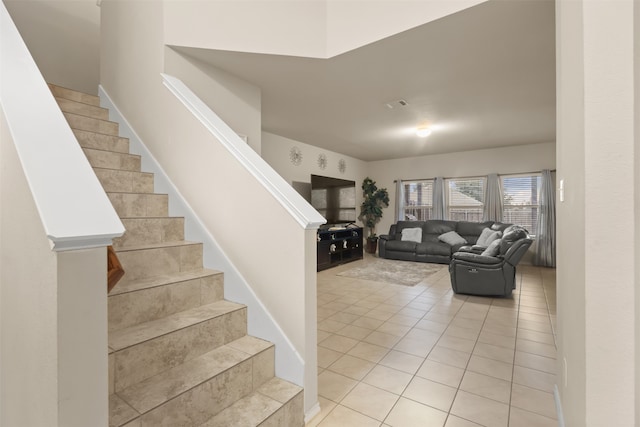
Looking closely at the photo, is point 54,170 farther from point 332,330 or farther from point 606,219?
point 332,330

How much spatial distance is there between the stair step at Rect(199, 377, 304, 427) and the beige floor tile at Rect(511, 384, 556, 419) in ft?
4.39

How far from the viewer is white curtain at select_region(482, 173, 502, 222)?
6.53 meters

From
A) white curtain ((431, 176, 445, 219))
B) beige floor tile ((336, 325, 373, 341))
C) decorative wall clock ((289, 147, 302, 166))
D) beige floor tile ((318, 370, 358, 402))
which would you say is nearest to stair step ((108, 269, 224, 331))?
beige floor tile ((318, 370, 358, 402))

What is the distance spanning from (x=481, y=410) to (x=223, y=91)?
329 cm

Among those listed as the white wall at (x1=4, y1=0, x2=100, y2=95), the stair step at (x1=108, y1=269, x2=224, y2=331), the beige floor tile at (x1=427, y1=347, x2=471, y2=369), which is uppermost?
the white wall at (x1=4, y1=0, x2=100, y2=95)

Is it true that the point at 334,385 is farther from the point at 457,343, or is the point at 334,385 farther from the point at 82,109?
the point at 82,109

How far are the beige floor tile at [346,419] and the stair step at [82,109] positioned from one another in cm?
321

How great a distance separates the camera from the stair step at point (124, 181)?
86.7 inches

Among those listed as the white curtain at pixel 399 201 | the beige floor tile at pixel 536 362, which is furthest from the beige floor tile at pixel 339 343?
the white curtain at pixel 399 201

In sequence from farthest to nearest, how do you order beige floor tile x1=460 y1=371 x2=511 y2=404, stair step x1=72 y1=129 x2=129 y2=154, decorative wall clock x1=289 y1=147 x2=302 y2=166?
1. decorative wall clock x1=289 y1=147 x2=302 y2=166
2. stair step x1=72 y1=129 x2=129 y2=154
3. beige floor tile x1=460 y1=371 x2=511 y2=404

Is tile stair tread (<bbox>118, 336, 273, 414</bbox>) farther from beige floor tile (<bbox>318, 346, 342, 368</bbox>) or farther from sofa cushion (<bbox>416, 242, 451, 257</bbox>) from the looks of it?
sofa cushion (<bbox>416, 242, 451, 257</bbox>)

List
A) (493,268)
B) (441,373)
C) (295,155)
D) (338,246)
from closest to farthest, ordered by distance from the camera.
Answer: (441,373), (493,268), (295,155), (338,246)

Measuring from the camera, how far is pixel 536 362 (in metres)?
2.27

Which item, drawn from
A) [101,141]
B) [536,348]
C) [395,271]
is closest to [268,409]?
[536,348]
